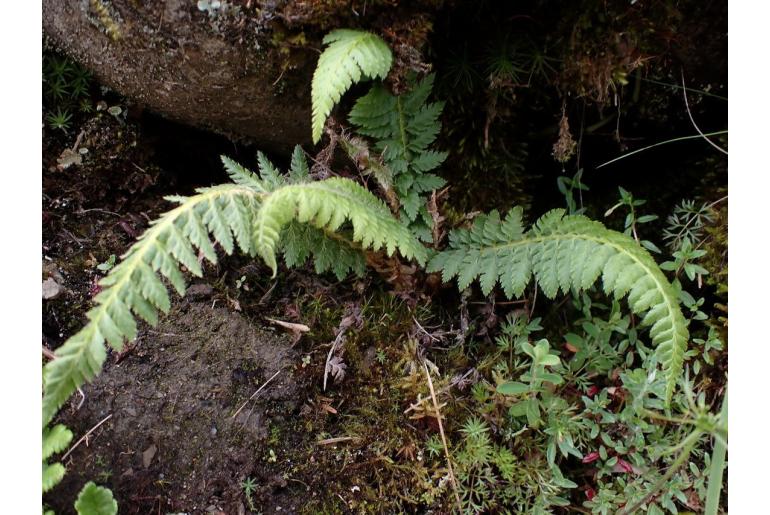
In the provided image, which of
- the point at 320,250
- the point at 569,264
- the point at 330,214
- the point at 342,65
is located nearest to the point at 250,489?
the point at 320,250

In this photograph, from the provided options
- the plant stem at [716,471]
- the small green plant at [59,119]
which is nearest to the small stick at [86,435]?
the small green plant at [59,119]

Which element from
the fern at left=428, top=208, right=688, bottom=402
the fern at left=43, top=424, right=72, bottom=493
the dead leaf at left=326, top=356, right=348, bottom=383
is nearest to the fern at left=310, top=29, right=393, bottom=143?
the fern at left=428, top=208, right=688, bottom=402

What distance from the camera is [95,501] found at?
2.15 meters

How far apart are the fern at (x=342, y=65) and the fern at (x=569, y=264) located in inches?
33.8

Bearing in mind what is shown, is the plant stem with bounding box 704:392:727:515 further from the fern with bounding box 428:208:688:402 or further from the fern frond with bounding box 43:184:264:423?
the fern frond with bounding box 43:184:264:423

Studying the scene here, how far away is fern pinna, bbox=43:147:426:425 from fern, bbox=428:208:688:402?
278mm

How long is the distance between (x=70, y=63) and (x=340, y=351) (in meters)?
1.82

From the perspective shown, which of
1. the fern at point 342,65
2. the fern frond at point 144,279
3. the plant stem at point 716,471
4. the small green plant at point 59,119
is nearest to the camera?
the fern frond at point 144,279

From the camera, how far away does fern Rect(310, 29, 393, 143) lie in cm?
217

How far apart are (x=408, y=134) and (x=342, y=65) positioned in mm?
599

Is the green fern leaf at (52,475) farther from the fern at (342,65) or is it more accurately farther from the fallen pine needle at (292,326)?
the fern at (342,65)

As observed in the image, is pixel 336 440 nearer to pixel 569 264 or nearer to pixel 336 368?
pixel 336 368

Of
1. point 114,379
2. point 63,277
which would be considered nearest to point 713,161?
point 114,379

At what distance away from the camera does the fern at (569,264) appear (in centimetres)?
222
